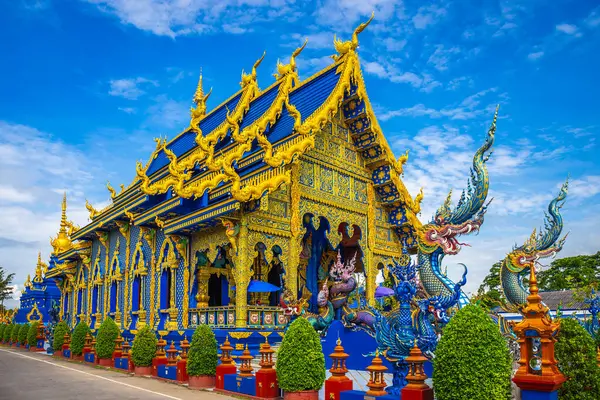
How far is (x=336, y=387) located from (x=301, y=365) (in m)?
0.73

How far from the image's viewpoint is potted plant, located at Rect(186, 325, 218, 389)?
1134cm

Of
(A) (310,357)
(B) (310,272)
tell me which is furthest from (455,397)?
(B) (310,272)

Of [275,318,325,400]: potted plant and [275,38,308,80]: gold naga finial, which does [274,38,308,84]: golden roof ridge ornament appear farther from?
[275,318,325,400]: potted plant

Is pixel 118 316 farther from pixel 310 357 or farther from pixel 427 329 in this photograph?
pixel 427 329

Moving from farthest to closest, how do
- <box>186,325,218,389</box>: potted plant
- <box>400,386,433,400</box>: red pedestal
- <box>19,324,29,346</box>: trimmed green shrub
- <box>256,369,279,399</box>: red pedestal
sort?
<box>19,324,29,346</box>: trimmed green shrub
<box>186,325,218,389</box>: potted plant
<box>256,369,279,399</box>: red pedestal
<box>400,386,433,400</box>: red pedestal

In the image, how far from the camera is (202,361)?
11.3m

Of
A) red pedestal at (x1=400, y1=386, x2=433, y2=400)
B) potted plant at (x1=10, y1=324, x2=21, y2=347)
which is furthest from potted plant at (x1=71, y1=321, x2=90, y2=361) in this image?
red pedestal at (x1=400, y1=386, x2=433, y2=400)

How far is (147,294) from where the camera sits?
61.6 feet

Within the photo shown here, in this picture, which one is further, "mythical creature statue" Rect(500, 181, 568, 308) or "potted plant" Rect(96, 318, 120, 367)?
"potted plant" Rect(96, 318, 120, 367)

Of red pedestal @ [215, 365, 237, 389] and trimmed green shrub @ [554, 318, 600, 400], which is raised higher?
trimmed green shrub @ [554, 318, 600, 400]

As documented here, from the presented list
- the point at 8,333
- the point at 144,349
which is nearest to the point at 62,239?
the point at 8,333

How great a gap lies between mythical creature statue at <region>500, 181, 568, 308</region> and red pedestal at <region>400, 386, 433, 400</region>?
7.00 metres

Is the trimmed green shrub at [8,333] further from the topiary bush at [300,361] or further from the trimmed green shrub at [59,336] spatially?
the topiary bush at [300,361]

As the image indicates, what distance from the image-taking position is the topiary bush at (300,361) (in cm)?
897
